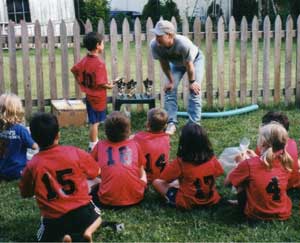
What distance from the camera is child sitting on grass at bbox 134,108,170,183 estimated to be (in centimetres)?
554

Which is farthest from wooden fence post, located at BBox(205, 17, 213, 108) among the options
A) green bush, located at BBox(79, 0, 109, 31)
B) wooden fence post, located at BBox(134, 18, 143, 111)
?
green bush, located at BBox(79, 0, 109, 31)

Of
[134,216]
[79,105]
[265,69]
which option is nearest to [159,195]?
[134,216]

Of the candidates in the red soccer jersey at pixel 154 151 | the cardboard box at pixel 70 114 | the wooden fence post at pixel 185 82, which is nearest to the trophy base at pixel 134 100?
the cardboard box at pixel 70 114

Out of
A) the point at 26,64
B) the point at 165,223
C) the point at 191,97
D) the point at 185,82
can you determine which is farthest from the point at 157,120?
the point at 26,64

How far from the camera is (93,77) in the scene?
7.09 m

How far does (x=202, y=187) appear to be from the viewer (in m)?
4.96

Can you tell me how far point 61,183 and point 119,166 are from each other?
0.88m

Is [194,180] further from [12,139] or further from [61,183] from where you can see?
[12,139]

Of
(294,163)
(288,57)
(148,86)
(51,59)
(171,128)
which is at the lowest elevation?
(171,128)

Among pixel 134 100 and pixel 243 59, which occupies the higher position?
pixel 243 59

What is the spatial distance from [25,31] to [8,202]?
164 inches

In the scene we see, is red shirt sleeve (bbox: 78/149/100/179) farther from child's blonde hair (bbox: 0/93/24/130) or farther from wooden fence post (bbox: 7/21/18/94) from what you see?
wooden fence post (bbox: 7/21/18/94)

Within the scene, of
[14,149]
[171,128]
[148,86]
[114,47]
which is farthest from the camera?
[114,47]

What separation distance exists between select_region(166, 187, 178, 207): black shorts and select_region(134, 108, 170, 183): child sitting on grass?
1.53 ft
